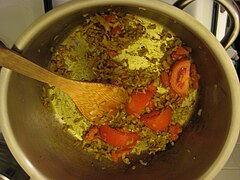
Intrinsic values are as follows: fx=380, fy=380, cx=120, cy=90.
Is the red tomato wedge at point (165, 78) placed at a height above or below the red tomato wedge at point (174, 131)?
above

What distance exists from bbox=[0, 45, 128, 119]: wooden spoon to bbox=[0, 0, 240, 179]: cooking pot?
0.14 ft

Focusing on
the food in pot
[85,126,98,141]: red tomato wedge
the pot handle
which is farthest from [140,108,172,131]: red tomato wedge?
the pot handle

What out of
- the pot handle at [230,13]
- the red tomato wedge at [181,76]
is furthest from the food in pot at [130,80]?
the pot handle at [230,13]

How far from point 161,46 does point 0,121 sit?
384 millimetres

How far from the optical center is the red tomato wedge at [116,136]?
867 millimetres

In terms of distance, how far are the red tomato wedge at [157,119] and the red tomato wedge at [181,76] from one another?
0.06 m

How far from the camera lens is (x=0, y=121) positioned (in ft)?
2.32

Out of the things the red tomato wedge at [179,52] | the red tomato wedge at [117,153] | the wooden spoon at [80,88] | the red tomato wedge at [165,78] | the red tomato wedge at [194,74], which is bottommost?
the red tomato wedge at [117,153]

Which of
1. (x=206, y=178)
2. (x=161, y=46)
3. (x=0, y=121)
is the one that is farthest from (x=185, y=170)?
(x=0, y=121)

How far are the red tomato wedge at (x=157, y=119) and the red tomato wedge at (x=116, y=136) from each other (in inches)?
1.7

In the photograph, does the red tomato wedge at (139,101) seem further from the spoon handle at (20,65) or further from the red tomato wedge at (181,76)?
the spoon handle at (20,65)

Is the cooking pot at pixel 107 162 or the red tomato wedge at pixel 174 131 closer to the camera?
the cooking pot at pixel 107 162

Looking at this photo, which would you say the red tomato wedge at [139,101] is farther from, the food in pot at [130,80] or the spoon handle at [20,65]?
the spoon handle at [20,65]

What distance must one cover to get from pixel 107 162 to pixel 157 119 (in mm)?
154
